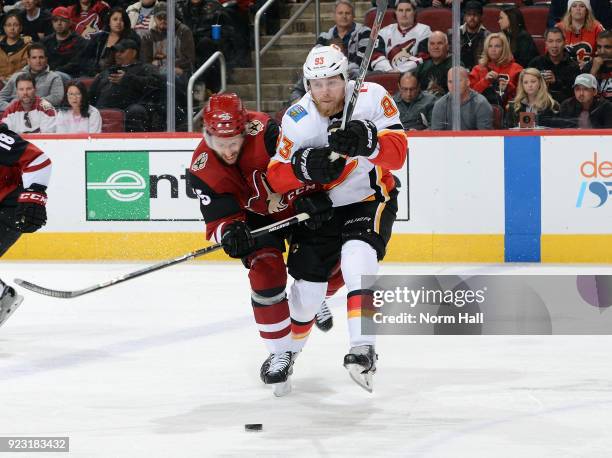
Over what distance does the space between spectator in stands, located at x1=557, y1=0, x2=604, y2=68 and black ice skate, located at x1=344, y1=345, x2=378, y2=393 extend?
13.0ft

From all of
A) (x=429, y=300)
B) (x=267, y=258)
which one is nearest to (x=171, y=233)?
(x=429, y=300)

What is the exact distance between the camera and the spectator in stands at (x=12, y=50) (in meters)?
7.98

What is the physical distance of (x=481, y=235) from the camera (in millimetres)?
7266

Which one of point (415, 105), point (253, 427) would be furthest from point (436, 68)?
point (253, 427)

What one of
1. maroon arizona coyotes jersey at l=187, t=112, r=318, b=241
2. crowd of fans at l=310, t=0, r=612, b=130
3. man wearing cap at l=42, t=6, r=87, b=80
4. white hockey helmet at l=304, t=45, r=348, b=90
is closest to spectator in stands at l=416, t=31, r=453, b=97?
crowd of fans at l=310, t=0, r=612, b=130

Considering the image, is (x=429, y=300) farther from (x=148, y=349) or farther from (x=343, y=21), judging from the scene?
(x=343, y=21)

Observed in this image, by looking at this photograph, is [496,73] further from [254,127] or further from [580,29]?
[254,127]

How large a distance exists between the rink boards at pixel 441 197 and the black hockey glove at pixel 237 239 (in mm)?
3613

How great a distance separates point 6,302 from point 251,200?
1.49 metres

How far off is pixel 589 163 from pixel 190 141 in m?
2.47

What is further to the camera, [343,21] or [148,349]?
[343,21]

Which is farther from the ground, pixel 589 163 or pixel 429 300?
pixel 589 163

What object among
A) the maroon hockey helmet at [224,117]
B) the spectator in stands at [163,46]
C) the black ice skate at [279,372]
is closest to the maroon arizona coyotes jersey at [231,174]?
the maroon hockey helmet at [224,117]

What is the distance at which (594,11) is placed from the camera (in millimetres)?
7336
